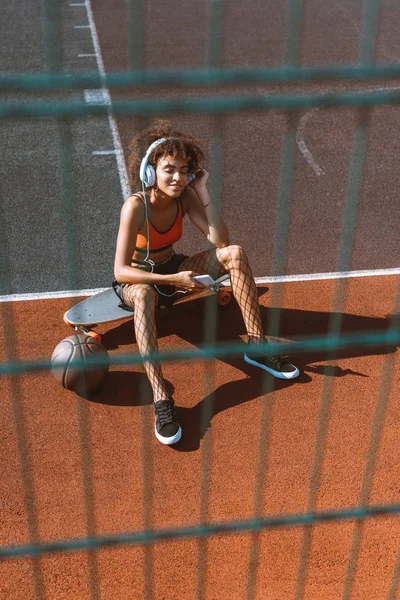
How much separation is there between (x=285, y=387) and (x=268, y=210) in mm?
2510

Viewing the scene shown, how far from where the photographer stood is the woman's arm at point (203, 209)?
5.00m

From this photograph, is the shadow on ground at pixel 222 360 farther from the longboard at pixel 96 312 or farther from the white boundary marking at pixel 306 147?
the white boundary marking at pixel 306 147

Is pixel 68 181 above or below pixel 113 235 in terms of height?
above

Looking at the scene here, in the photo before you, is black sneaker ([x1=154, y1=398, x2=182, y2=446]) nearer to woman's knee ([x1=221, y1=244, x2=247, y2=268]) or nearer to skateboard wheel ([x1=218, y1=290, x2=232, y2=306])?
woman's knee ([x1=221, y1=244, x2=247, y2=268])

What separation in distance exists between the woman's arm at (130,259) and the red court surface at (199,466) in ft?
1.77

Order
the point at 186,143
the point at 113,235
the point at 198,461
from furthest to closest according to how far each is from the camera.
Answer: the point at 113,235 → the point at 186,143 → the point at 198,461

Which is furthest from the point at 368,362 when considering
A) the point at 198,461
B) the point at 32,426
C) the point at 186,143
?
the point at 32,426

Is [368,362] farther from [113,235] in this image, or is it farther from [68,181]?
[68,181]

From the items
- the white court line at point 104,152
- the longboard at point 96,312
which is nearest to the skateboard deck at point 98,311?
the longboard at point 96,312

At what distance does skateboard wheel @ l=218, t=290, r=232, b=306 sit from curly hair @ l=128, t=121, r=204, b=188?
41.3 inches

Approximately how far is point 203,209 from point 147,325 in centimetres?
87

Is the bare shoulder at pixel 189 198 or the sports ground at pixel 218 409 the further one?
the bare shoulder at pixel 189 198

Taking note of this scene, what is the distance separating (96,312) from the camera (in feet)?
17.4

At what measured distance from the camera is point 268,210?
720cm
